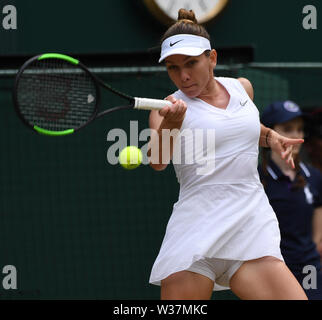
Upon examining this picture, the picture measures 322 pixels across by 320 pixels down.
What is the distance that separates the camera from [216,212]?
3.04 meters

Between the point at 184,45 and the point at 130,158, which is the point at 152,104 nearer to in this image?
the point at 184,45

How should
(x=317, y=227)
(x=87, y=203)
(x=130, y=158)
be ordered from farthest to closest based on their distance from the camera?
(x=87, y=203) → (x=317, y=227) → (x=130, y=158)

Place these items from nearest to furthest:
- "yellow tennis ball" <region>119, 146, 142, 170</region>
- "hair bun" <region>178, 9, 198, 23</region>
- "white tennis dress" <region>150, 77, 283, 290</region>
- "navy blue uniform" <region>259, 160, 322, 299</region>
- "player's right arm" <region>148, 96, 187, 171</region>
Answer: "player's right arm" <region>148, 96, 187, 171</region> → "white tennis dress" <region>150, 77, 283, 290</region> → "hair bun" <region>178, 9, 198, 23</region> → "yellow tennis ball" <region>119, 146, 142, 170</region> → "navy blue uniform" <region>259, 160, 322, 299</region>

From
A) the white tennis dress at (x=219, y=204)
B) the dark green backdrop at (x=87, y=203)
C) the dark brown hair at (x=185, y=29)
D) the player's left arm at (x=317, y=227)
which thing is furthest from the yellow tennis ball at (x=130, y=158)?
the dark green backdrop at (x=87, y=203)

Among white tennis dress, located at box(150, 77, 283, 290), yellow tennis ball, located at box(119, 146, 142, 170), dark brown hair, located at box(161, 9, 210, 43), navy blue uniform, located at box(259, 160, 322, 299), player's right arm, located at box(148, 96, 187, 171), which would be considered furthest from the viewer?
navy blue uniform, located at box(259, 160, 322, 299)

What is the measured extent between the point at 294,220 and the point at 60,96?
4.80ft

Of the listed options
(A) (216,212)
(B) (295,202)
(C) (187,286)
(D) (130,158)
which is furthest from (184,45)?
(B) (295,202)

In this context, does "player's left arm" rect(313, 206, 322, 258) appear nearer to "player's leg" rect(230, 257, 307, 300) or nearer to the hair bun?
"player's leg" rect(230, 257, 307, 300)

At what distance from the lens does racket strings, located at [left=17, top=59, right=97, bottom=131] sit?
3028 millimetres

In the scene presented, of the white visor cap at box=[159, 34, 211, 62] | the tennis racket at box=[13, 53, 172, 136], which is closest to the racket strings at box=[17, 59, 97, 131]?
the tennis racket at box=[13, 53, 172, 136]

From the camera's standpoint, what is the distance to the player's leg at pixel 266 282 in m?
2.93

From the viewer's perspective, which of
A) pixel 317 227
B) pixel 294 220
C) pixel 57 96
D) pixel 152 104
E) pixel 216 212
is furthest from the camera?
pixel 317 227

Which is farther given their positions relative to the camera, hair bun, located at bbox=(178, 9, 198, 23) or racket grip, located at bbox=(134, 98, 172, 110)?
hair bun, located at bbox=(178, 9, 198, 23)

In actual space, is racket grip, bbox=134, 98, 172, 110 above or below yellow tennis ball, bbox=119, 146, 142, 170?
above
